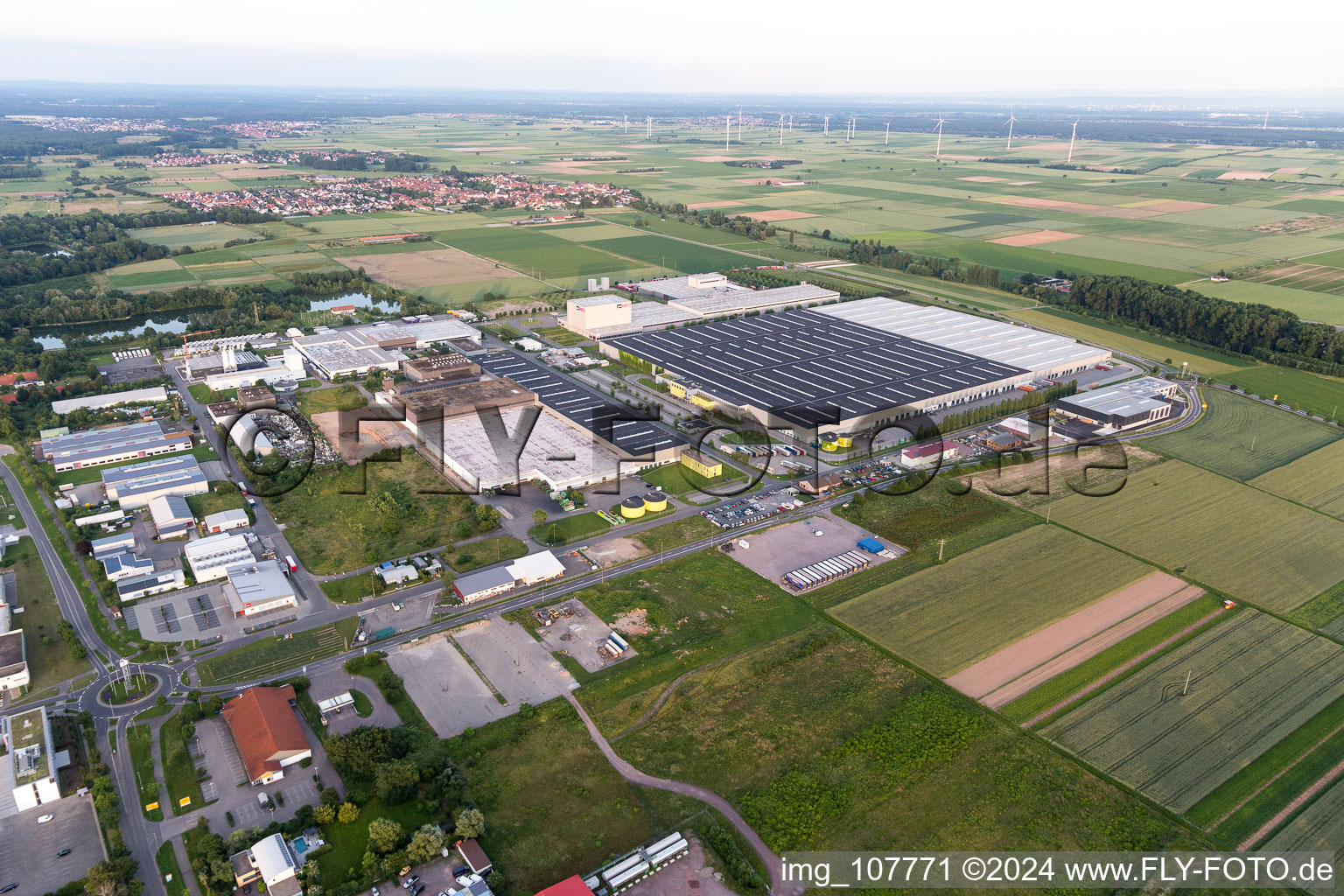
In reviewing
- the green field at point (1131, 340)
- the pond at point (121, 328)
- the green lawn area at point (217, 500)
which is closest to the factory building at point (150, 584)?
the green lawn area at point (217, 500)

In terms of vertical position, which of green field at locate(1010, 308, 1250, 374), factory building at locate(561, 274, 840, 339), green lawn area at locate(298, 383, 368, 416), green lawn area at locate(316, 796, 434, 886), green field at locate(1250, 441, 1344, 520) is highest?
factory building at locate(561, 274, 840, 339)

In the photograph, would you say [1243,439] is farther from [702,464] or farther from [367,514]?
[367,514]

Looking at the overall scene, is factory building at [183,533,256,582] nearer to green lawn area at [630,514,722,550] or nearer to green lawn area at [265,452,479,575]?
green lawn area at [265,452,479,575]

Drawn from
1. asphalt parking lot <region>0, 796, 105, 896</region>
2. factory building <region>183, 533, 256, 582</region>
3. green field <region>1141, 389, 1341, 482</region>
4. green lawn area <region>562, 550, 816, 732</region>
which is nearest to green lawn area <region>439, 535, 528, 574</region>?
green lawn area <region>562, 550, 816, 732</region>

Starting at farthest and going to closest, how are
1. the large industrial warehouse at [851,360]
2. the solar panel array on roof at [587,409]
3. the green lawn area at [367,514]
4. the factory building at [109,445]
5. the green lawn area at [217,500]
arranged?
the large industrial warehouse at [851,360] < the solar panel array on roof at [587,409] < the factory building at [109,445] < the green lawn area at [217,500] < the green lawn area at [367,514]

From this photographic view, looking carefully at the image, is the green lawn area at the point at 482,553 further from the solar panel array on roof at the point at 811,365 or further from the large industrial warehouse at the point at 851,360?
the solar panel array on roof at the point at 811,365

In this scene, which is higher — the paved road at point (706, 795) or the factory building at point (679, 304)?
the factory building at point (679, 304)
